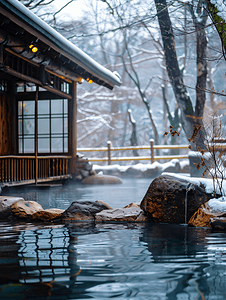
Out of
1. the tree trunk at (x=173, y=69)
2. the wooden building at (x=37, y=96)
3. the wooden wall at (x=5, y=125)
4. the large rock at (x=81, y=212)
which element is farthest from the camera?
the wooden wall at (x=5, y=125)

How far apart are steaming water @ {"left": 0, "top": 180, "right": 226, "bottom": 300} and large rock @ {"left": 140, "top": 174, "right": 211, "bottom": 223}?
22.5 inches

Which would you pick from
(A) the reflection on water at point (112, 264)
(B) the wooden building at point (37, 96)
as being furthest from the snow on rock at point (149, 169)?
(A) the reflection on water at point (112, 264)

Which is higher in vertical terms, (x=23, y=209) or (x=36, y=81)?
(x=36, y=81)

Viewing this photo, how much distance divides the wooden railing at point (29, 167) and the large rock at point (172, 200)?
14.1 ft

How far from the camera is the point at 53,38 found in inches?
258

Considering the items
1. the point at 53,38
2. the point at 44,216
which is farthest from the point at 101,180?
the point at 44,216

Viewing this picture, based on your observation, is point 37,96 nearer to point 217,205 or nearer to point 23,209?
point 23,209

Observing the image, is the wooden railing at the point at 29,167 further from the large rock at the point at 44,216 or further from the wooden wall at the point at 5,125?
the large rock at the point at 44,216

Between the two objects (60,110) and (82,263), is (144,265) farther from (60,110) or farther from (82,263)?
(60,110)

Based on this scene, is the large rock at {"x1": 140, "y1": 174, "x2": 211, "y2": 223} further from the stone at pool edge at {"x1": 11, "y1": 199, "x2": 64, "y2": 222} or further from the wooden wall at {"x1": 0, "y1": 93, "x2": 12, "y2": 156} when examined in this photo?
the wooden wall at {"x1": 0, "y1": 93, "x2": 12, "y2": 156}

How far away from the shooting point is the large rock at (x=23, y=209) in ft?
16.5

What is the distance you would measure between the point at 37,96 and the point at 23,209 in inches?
153

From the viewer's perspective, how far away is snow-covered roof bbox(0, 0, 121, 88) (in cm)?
527

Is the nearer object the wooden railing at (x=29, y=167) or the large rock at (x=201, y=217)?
the large rock at (x=201, y=217)
